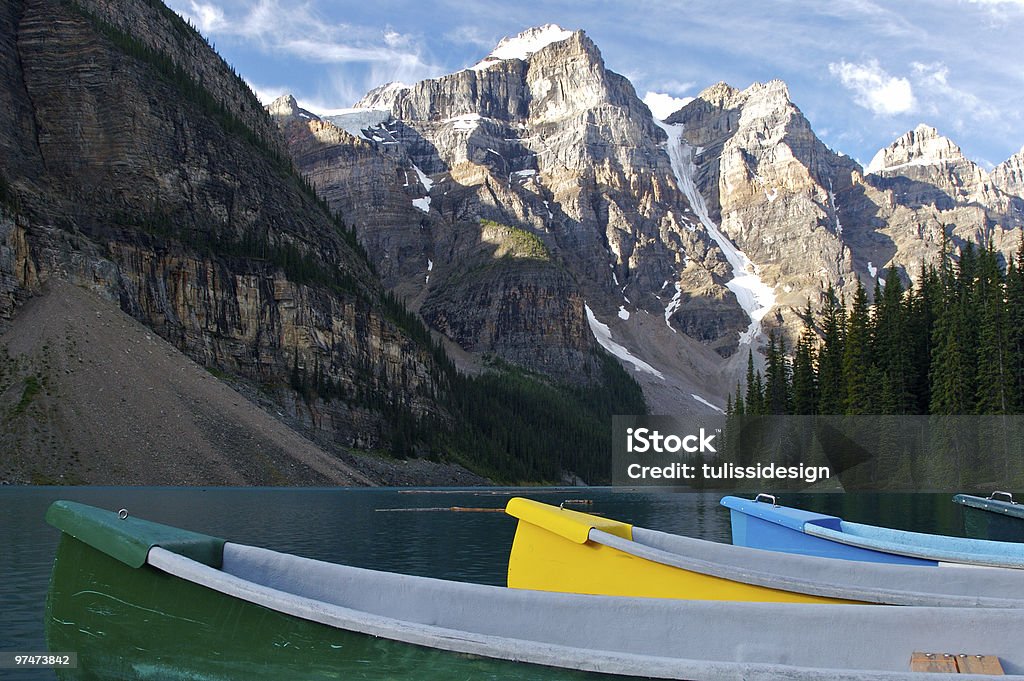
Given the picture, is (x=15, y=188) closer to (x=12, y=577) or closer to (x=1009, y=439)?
(x=12, y=577)

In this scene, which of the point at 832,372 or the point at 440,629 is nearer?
the point at 440,629

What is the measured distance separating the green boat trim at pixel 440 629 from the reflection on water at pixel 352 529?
5615 mm

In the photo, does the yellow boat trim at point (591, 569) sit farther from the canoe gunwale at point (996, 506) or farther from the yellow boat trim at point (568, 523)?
the canoe gunwale at point (996, 506)

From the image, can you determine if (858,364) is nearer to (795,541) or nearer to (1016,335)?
(1016,335)

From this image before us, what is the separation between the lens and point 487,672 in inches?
275

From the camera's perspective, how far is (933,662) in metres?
7.66

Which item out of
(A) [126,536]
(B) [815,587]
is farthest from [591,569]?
(A) [126,536]

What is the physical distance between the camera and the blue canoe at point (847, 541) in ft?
→ 49.6

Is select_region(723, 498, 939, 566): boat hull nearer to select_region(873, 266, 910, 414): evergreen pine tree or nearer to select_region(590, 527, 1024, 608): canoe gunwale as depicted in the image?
select_region(590, 527, 1024, 608): canoe gunwale

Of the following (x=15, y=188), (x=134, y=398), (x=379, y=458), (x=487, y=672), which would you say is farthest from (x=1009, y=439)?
(x=15, y=188)

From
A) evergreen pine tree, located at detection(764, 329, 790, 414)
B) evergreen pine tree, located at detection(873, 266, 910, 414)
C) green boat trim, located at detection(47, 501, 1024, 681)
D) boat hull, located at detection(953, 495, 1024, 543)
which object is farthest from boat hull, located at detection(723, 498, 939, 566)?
evergreen pine tree, located at detection(764, 329, 790, 414)

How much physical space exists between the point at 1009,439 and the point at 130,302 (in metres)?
112

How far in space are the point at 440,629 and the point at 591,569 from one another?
6.39 metres

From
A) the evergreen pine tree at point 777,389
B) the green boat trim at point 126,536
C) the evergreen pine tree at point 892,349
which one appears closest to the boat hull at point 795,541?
the green boat trim at point 126,536
